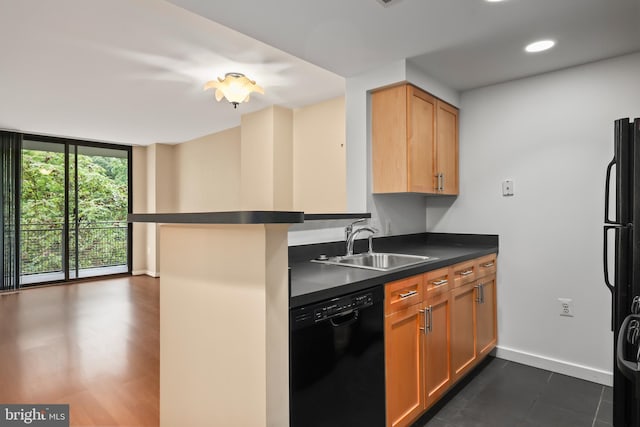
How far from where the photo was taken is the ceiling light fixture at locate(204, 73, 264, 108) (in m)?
3.34

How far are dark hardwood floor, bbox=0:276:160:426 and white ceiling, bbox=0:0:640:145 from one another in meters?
2.34

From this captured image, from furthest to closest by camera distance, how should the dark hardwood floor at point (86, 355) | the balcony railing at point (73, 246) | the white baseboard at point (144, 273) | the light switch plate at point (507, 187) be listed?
the white baseboard at point (144, 273)
the balcony railing at point (73, 246)
the light switch plate at point (507, 187)
the dark hardwood floor at point (86, 355)

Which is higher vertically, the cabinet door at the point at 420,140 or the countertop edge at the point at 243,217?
the cabinet door at the point at 420,140

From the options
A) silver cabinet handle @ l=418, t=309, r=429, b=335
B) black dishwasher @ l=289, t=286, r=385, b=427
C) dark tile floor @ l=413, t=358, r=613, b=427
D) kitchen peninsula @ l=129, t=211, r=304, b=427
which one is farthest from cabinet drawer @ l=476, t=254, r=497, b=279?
kitchen peninsula @ l=129, t=211, r=304, b=427

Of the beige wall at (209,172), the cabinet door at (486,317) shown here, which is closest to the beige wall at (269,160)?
the beige wall at (209,172)

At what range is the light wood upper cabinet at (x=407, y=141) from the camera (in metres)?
2.59

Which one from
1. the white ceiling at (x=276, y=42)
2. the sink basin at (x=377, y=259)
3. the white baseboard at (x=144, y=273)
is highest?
the white ceiling at (x=276, y=42)

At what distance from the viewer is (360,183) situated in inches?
110

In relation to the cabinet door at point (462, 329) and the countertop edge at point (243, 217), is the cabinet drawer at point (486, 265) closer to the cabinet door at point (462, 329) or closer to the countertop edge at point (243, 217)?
the cabinet door at point (462, 329)

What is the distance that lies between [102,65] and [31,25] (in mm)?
686

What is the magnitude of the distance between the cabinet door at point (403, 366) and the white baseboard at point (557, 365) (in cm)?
136

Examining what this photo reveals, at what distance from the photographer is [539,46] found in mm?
2350

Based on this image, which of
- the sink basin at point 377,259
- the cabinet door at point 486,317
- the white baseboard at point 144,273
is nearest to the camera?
the sink basin at point 377,259

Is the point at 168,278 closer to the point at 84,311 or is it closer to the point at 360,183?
the point at 360,183
